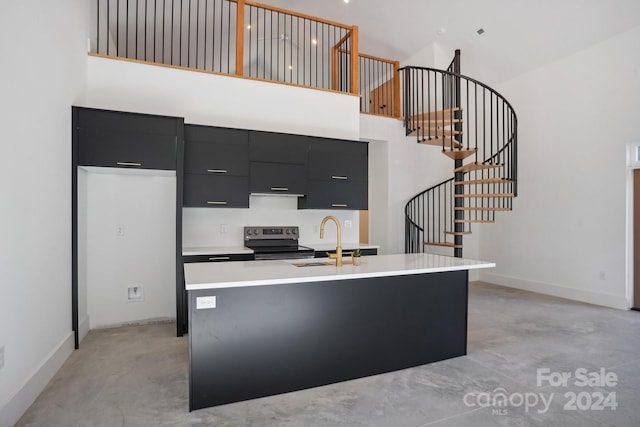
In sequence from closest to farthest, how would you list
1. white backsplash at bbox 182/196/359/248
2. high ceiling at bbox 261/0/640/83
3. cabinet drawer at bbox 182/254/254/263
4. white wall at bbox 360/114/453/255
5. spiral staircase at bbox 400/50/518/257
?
cabinet drawer at bbox 182/254/254/263
white backsplash at bbox 182/196/359/248
high ceiling at bbox 261/0/640/83
spiral staircase at bbox 400/50/518/257
white wall at bbox 360/114/453/255

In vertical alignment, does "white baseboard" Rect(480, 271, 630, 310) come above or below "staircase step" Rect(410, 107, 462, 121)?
below

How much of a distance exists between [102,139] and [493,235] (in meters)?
6.30

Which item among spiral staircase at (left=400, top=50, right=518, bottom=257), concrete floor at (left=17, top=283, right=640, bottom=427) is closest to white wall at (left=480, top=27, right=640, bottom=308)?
spiral staircase at (left=400, top=50, right=518, bottom=257)

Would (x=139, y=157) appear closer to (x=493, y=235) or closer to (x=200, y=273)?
(x=200, y=273)

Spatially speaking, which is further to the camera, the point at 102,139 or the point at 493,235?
the point at 493,235

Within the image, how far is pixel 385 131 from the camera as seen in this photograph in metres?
6.21

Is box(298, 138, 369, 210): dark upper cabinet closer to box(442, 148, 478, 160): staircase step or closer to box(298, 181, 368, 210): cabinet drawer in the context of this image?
box(298, 181, 368, 210): cabinet drawer

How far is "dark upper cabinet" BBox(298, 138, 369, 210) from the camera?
4.34m

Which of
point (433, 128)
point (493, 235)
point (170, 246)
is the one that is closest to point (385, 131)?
point (433, 128)

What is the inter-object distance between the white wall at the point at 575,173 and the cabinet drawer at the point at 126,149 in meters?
5.48

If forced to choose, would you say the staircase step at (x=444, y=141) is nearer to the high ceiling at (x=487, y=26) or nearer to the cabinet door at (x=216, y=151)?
the high ceiling at (x=487, y=26)

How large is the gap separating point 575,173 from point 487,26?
2609mm

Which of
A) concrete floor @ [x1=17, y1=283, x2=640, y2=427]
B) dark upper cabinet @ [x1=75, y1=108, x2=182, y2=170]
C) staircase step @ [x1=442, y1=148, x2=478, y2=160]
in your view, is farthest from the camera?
staircase step @ [x1=442, y1=148, x2=478, y2=160]

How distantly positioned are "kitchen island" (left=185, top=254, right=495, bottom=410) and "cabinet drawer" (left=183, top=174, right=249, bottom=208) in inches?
50.5
